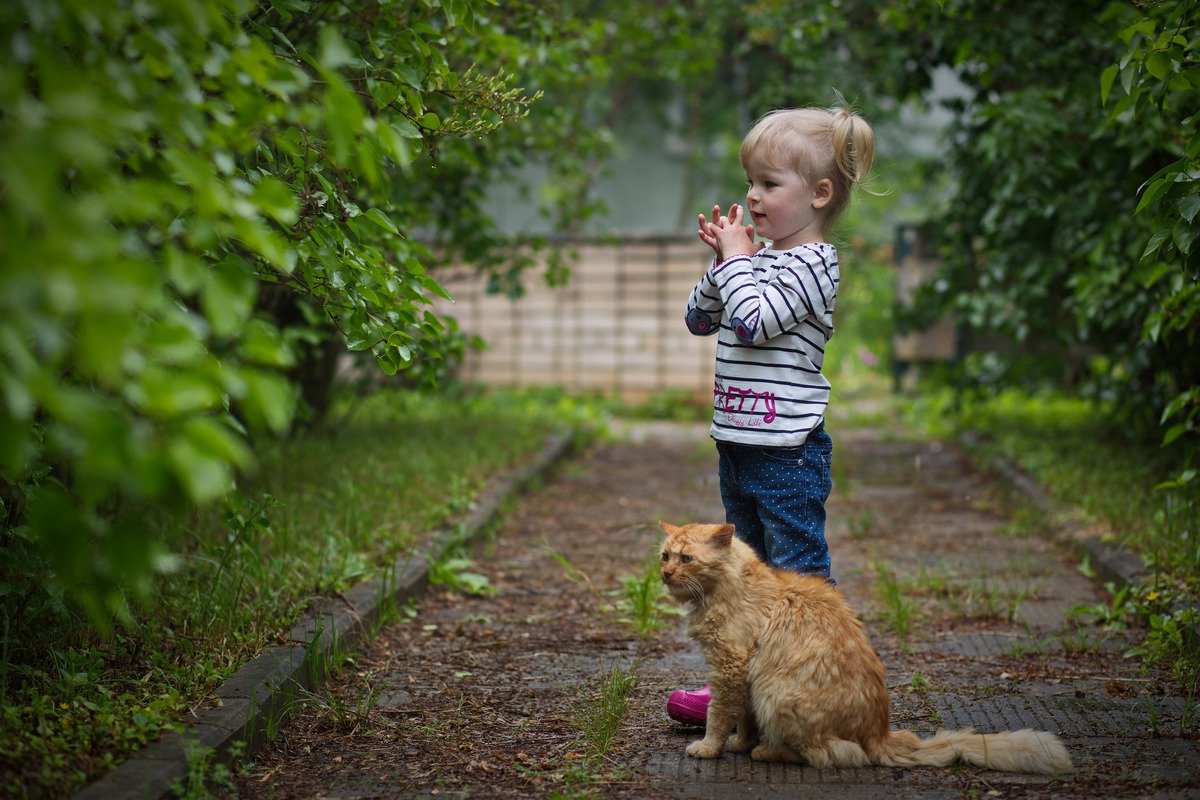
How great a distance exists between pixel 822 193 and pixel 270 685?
2.03 metres

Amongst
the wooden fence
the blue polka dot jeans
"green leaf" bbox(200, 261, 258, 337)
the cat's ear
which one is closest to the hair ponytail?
the blue polka dot jeans

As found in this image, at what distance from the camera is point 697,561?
9.68 ft

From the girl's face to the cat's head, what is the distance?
87 cm

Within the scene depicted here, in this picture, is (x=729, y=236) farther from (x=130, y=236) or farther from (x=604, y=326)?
(x=604, y=326)

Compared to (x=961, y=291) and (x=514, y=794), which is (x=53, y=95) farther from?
(x=961, y=291)

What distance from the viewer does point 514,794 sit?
2672mm

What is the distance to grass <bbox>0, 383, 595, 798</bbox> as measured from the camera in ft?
8.49

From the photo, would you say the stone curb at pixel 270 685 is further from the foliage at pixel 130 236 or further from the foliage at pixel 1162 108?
the foliage at pixel 1162 108

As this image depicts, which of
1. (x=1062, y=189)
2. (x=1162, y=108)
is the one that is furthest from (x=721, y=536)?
(x=1062, y=189)

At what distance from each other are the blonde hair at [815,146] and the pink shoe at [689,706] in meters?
1.43

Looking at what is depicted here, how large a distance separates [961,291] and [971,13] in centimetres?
237

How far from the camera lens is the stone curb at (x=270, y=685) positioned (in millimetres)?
2455

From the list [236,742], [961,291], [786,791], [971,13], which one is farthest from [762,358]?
[961,291]

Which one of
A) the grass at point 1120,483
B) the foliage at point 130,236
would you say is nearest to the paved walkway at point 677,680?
the grass at point 1120,483
